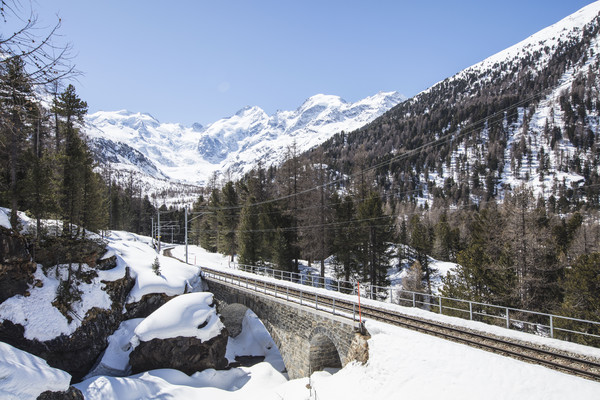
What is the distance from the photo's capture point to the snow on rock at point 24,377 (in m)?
7.99

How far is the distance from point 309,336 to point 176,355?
775 centimetres

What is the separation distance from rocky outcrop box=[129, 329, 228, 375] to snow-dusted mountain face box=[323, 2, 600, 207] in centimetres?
9769

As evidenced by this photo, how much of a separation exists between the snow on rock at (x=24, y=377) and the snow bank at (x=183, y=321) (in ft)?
27.2

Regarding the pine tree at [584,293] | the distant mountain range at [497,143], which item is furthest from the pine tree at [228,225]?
the distant mountain range at [497,143]

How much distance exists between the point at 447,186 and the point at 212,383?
13407 centimetres

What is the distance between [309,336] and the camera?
51.8 feet

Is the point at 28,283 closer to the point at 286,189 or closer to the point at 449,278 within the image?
the point at 286,189

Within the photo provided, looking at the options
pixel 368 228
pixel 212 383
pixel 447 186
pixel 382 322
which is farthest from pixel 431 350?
pixel 447 186

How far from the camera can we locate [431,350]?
10898mm

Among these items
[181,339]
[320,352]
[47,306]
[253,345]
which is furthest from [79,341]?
[320,352]

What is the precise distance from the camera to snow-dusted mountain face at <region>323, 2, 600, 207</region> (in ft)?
415

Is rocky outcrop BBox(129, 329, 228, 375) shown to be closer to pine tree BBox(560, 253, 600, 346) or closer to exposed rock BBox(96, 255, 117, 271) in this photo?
exposed rock BBox(96, 255, 117, 271)

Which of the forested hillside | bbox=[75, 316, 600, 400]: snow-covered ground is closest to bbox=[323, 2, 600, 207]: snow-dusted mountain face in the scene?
the forested hillside

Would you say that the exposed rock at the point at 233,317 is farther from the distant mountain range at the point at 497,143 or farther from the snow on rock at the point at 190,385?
the distant mountain range at the point at 497,143
